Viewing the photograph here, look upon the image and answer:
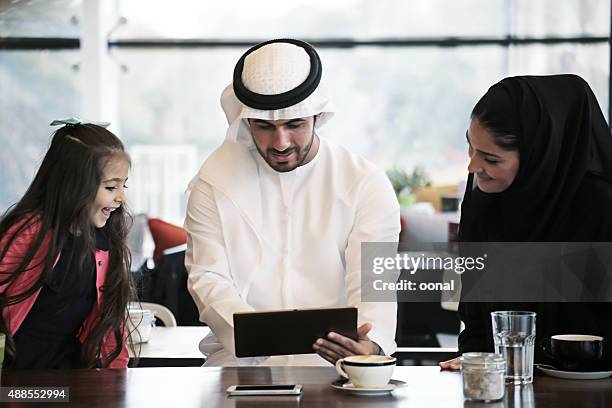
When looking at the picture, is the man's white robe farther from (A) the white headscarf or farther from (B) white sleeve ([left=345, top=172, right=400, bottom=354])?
(A) the white headscarf

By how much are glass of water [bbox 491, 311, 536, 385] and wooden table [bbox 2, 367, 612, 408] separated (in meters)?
0.04

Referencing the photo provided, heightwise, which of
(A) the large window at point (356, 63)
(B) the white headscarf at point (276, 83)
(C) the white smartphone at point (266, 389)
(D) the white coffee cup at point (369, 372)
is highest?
(A) the large window at point (356, 63)

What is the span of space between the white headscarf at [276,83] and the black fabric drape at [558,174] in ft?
1.64

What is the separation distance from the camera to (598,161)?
7.99ft

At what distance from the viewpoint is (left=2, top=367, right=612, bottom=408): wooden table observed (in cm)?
184

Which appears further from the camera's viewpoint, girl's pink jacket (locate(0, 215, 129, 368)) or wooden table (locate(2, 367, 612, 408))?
girl's pink jacket (locate(0, 215, 129, 368))

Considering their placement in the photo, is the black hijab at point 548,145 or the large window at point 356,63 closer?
the black hijab at point 548,145

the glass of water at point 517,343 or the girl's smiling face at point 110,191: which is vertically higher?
the girl's smiling face at point 110,191

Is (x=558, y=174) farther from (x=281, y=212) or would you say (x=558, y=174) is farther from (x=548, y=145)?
(x=281, y=212)

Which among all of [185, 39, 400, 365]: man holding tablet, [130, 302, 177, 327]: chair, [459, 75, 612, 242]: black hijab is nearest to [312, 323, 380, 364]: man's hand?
[185, 39, 400, 365]: man holding tablet

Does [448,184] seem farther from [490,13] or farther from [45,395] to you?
[45,395]

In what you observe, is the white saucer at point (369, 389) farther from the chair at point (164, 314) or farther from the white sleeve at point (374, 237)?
the chair at point (164, 314)

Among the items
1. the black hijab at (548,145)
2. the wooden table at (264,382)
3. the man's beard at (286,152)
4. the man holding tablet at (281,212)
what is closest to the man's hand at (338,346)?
the wooden table at (264,382)

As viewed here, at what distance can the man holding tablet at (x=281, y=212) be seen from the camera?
9.00ft
